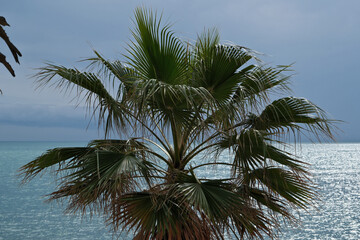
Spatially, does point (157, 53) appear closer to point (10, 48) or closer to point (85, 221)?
point (10, 48)

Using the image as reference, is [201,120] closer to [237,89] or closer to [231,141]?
[231,141]

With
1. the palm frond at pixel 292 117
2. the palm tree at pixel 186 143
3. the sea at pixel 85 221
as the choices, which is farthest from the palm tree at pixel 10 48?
the sea at pixel 85 221

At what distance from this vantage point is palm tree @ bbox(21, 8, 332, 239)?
13.5 ft

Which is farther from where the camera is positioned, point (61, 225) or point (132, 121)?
point (61, 225)

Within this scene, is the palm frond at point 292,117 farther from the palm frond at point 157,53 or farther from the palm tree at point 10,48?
the palm tree at point 10,48

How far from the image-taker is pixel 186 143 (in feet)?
16.5

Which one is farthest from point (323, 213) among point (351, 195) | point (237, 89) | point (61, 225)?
point (237, 89)

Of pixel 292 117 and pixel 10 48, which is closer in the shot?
pixel 10 48

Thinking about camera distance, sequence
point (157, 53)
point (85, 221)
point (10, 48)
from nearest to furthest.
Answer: point (10, 48), point (157, 53), point (85, 221)

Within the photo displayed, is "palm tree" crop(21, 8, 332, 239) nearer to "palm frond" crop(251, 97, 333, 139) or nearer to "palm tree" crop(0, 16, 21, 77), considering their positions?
"palm frond" crop(251, 97, 333, 139)

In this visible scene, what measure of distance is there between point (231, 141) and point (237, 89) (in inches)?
31.0

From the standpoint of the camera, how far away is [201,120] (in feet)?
14.3

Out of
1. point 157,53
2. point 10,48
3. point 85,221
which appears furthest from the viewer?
point 85,221

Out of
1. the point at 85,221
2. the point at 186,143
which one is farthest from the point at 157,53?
the point at 85,221
